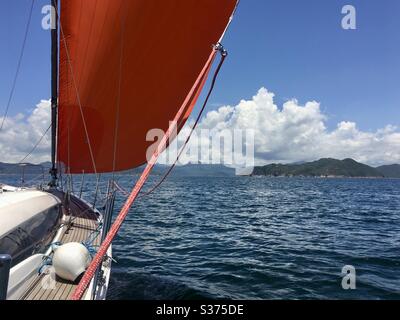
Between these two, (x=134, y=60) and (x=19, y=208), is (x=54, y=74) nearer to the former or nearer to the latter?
(x=134, y=60)

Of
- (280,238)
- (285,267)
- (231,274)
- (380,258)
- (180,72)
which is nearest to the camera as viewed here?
(180,72)

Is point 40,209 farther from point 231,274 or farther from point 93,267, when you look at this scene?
point 231,274

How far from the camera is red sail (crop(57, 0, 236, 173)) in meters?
6.09

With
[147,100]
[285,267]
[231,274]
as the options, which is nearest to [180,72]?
[147,100]

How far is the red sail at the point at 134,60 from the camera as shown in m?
6.09

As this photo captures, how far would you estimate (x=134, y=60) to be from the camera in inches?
255

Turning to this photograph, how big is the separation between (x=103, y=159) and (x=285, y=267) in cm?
736
